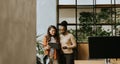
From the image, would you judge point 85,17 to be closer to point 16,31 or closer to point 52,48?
point 52,48

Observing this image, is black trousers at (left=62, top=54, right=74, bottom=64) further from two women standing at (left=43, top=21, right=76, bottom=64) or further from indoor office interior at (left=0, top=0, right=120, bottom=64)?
indoor office interior at (left=0, top=0, right=120, bottom=64)

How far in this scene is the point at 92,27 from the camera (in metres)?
8.49

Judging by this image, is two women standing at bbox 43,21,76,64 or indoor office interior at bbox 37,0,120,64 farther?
indoor office interior at bbox 37,0,120,64

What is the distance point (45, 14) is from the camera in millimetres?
8258

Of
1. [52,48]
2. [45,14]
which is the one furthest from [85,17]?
[52,48]

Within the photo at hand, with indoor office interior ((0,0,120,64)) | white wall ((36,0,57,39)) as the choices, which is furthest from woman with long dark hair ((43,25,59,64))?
white wall ((36,0,57,39))

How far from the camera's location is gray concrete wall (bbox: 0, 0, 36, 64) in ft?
1.77

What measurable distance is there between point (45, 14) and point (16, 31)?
25.1 feet

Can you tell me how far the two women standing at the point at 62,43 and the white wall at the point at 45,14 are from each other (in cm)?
186

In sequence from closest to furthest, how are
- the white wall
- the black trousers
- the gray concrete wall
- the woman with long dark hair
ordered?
the gray concrete wall, the woman with long dark hair, the black trousers, the white wall

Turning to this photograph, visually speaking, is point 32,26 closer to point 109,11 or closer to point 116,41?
point 116,41

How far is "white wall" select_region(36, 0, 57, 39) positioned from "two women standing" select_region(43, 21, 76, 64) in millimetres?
1856

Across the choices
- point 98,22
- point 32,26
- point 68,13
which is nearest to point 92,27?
point 98,22

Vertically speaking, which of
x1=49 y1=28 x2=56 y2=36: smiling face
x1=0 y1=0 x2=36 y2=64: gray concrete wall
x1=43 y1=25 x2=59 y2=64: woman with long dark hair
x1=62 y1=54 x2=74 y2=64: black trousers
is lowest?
x1=62 y1=54 x2=74 y2=64: black trousers
